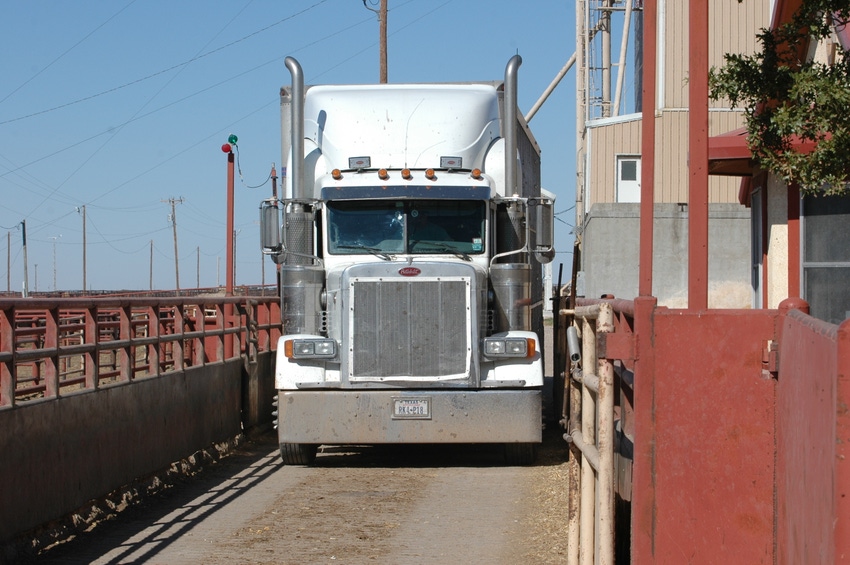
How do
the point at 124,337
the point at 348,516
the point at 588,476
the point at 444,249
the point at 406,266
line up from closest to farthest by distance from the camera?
the point at 588,476
the point at 348,516
the point at 124,337
the point at 406,266
the point at 444,249

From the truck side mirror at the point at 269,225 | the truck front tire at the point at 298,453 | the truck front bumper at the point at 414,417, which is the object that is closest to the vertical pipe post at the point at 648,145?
the truck front bumper at the point at 414,417

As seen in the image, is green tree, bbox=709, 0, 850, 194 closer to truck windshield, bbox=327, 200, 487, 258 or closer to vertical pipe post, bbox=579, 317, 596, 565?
vertical pipe post, bbox=579, 317, 596, 565

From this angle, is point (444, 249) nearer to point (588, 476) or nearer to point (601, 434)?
point (588, 476)

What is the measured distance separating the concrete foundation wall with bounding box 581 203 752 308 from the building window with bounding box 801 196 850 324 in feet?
42.9

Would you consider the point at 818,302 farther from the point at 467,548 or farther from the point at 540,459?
the point at 467,548

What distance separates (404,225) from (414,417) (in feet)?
7.42

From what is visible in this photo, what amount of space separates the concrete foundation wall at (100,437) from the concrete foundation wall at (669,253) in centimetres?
1437

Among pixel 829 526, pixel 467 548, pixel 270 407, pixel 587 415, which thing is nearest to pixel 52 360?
pixel 467 548

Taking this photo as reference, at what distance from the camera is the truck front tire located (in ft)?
40.7

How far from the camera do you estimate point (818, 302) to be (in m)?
12.5

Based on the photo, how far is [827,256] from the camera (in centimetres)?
1248

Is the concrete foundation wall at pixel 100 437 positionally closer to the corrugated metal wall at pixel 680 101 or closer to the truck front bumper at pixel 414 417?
the truck front bumper at pixel 414 417

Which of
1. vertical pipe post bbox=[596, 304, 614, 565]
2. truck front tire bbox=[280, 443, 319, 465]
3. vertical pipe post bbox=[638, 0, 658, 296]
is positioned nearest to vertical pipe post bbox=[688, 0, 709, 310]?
vertical pipe post bbox=[596, 304, 614, 565]

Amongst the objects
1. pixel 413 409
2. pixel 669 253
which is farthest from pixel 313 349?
pixel 669 253
